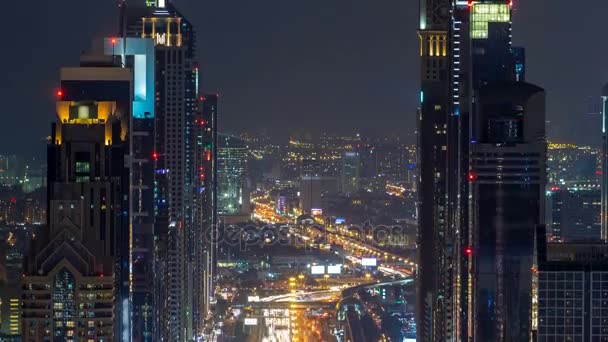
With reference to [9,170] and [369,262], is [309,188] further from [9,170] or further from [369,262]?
[9,170]

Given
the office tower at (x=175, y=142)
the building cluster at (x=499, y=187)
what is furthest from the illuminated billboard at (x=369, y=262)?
the building cluster at (x=499, y=187)

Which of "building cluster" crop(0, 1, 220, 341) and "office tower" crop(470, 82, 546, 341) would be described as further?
"office tower" crop(470, 82, 546, 341)

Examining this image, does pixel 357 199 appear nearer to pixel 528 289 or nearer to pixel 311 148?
pixel 311 148

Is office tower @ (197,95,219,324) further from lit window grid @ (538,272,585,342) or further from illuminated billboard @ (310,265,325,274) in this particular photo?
lit window grid @ (538,272,585,342)

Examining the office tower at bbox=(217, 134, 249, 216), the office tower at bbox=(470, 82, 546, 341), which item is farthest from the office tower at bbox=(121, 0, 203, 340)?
the office tower at bbox=(470, 82, 546, 341)

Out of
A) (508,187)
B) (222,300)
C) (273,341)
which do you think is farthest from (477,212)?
(222,300)

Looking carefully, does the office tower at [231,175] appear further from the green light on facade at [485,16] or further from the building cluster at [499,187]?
the green light on facade at [485,16]
